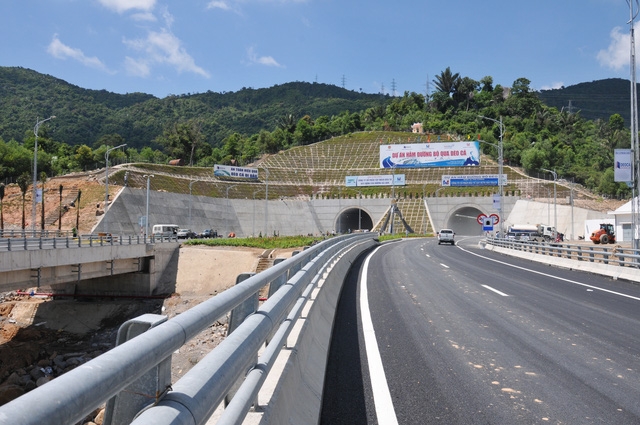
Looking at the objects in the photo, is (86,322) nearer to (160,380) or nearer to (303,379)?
(303,379)

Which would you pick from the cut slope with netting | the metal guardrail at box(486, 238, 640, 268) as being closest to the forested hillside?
the cut slope with netting

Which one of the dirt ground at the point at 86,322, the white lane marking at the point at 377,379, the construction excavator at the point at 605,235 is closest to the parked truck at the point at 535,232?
the construction excavator at the point at 605,235

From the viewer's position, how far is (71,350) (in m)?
27.3

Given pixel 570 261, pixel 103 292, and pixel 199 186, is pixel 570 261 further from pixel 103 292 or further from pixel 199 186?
pixel 199 186

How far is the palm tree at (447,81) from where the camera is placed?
614ft

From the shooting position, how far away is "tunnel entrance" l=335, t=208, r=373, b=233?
10031cm

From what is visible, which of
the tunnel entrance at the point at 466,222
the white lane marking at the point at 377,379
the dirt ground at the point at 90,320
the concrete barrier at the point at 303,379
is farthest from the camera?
the tunnel entrance at the point at 466,222

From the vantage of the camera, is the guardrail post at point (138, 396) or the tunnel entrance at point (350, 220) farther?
the tunnel entrance at point (350, 220)

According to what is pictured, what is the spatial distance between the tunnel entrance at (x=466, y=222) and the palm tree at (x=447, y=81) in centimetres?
9545

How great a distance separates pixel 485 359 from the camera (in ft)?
24.2

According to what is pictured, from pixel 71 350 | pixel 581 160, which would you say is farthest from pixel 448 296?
pixel 581 160

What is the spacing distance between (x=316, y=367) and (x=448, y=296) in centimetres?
824

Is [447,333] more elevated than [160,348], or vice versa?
[160,348]

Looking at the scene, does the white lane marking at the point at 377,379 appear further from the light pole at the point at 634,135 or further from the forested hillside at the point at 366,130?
the forested hillside at the point at 366,130
